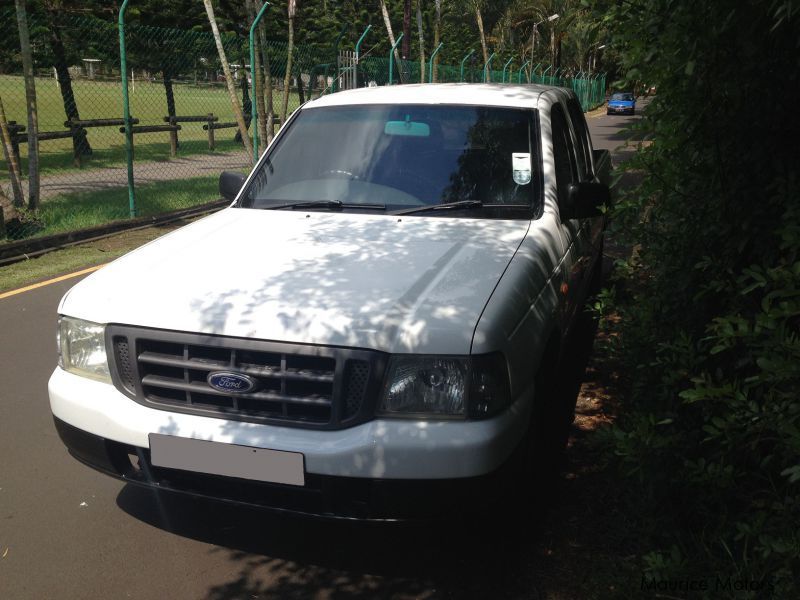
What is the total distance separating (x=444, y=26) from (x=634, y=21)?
64374 mm

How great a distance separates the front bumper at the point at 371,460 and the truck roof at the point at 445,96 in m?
2.21

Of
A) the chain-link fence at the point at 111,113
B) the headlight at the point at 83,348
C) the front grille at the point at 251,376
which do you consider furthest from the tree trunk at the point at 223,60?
the front grille at the point at 251,376

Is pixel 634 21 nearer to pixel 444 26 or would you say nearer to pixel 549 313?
pixel 549 313

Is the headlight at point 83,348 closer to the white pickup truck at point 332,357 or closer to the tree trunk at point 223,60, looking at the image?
the white pickup truck at point 332,357

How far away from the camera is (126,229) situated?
36.0ft

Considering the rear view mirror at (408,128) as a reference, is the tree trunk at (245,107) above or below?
below

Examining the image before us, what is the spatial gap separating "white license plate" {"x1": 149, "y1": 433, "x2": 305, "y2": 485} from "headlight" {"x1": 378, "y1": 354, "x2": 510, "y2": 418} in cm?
37

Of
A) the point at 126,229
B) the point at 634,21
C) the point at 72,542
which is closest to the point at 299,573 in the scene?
the point at 72,542

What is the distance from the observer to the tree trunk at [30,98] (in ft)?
32.6

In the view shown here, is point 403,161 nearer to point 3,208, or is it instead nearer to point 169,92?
point 3,208

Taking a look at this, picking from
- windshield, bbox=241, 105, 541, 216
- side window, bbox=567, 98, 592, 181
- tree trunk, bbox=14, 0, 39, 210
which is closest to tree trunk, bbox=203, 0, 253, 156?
tree trunk, bbox=14, 0, 39, 210

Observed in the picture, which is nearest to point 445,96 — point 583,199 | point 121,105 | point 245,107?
point 583,199

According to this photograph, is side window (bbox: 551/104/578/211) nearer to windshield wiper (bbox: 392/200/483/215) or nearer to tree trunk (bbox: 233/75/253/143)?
windshield wiper (bbox: 392/200/483/215)

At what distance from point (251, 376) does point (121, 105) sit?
1172cm
